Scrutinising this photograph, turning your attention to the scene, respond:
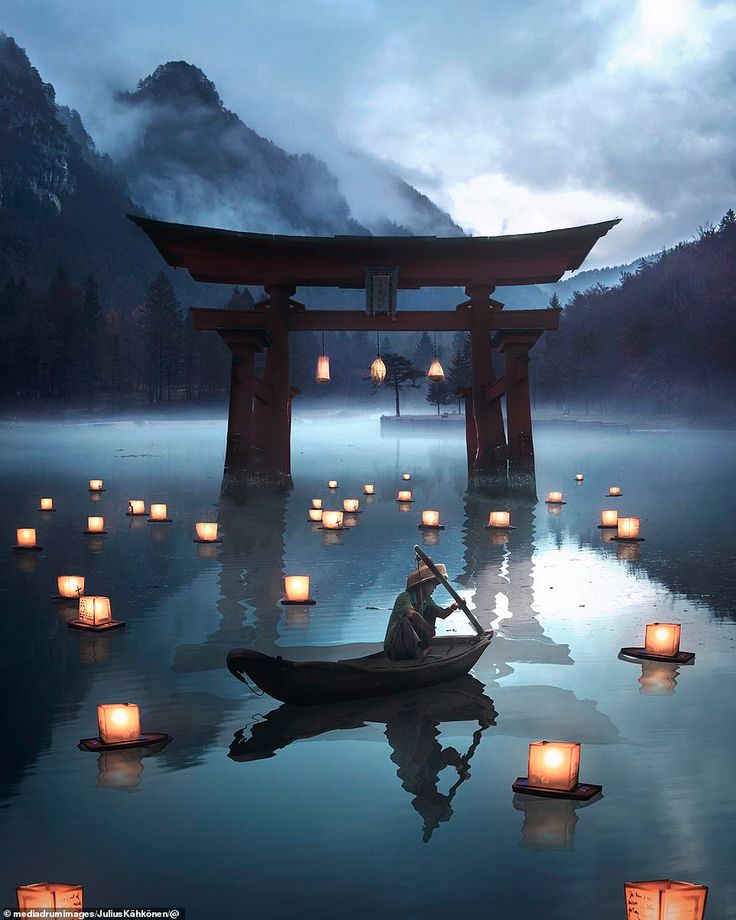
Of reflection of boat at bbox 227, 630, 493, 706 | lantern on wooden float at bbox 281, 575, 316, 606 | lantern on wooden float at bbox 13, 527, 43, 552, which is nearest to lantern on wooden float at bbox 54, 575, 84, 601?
lantern on wooden float at bbox 281, 575, 316, 606

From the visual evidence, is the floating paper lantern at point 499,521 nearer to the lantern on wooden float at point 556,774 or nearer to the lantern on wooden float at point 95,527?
the lantern on wooden float at point 95,527

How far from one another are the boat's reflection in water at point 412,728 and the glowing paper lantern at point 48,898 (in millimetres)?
1930

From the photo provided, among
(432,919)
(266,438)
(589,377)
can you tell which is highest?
(589,377)

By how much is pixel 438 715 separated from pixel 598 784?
→ 1553 mm

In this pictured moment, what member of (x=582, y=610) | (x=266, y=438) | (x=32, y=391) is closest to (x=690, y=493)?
(x=266, y=438)

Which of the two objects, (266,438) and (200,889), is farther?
(266,438)

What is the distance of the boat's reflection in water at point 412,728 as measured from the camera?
17.9 feet

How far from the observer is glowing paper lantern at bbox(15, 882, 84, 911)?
371 centimetres

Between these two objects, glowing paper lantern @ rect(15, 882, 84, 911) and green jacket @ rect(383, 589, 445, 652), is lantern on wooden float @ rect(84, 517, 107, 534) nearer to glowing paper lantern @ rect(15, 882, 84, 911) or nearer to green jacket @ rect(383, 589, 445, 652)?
green jacket @ rect(383, 589, 445, 652)

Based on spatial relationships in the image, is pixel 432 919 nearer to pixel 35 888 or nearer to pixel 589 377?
pixel 35 888

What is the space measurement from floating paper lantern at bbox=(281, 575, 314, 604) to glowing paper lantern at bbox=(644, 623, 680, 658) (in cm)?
394

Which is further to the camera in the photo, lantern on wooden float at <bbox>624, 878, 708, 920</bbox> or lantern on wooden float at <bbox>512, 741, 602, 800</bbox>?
lantern on wooden float at <bbox>512, 741, 602, 800</bbox>

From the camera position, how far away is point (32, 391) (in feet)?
260

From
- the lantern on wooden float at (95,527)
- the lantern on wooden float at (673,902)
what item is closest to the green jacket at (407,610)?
the lantern on wooden float at (673,902)
